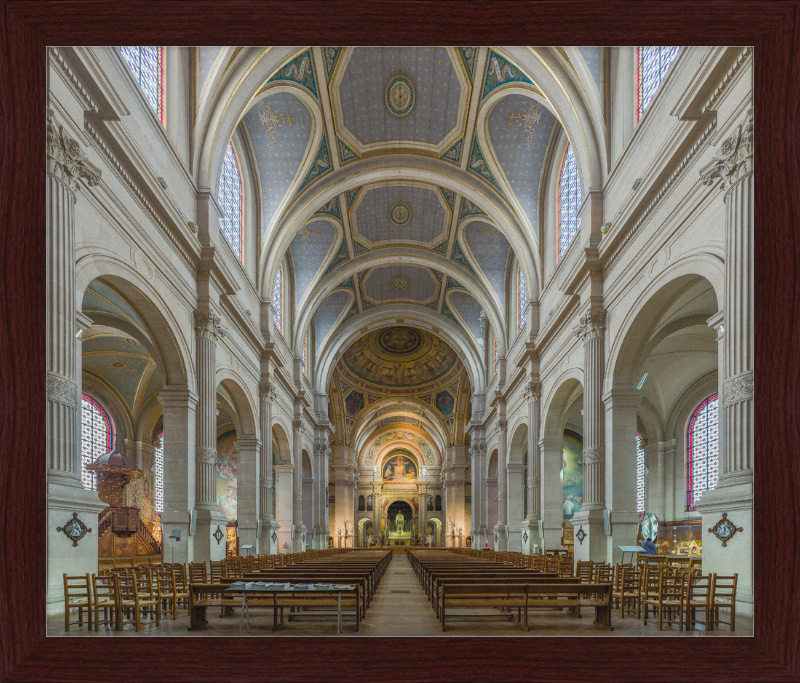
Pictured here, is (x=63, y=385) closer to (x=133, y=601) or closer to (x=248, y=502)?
(x=133, y=601)

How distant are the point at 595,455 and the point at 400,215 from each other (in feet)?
58.2

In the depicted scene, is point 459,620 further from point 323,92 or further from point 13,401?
point 323,92

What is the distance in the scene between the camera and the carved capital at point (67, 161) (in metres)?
8.86

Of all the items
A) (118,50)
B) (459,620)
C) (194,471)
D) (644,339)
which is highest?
(118,50)

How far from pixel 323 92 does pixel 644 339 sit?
12.6 metres

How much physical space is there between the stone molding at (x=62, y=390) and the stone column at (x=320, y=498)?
1311 inches

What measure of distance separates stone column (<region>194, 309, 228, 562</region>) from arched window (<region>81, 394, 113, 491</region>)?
13614 mm

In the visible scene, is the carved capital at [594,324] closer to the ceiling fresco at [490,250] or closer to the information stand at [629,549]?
the information stand at [629,549]

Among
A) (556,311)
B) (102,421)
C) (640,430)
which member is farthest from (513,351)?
(102,421)

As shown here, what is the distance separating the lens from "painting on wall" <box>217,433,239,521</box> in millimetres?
40500

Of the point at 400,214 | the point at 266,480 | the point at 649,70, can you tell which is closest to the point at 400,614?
the point at 649,70

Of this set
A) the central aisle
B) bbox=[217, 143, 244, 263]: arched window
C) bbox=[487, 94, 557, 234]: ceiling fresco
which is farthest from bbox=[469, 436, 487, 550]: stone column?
the central aisle
